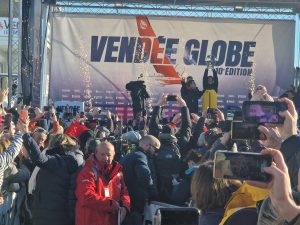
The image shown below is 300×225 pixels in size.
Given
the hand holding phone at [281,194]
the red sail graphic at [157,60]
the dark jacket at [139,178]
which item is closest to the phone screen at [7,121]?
the dark jacket at [139,178]

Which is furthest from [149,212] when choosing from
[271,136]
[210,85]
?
[210,85]

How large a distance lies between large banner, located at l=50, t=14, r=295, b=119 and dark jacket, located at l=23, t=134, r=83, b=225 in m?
13.7

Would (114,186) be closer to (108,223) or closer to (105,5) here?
(108,223)

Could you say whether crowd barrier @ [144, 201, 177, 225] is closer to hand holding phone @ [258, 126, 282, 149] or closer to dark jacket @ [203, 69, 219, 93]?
hand holding phone @ [258, 126, 282, 149]

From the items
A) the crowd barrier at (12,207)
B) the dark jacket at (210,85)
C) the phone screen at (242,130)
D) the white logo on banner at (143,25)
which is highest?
the white logo on banner at (143,25)

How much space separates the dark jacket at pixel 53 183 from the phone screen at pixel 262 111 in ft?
10.8

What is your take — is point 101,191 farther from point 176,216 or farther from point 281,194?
point 281,194

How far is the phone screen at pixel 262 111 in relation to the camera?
123 inches

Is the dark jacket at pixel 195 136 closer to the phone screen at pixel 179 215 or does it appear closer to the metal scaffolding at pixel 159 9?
the phone screen at pixel 179 215

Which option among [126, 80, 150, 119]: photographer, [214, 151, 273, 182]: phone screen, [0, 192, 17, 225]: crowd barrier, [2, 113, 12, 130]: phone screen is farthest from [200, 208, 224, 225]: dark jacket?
[126, 80, 150, 119]: photographer

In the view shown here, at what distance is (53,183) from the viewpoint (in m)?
6.13

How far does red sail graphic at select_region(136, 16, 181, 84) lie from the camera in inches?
794

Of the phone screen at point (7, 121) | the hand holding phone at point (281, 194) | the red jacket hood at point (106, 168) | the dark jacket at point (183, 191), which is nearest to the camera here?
the hand holding phone at point (281, 194)

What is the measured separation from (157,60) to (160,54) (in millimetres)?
208
